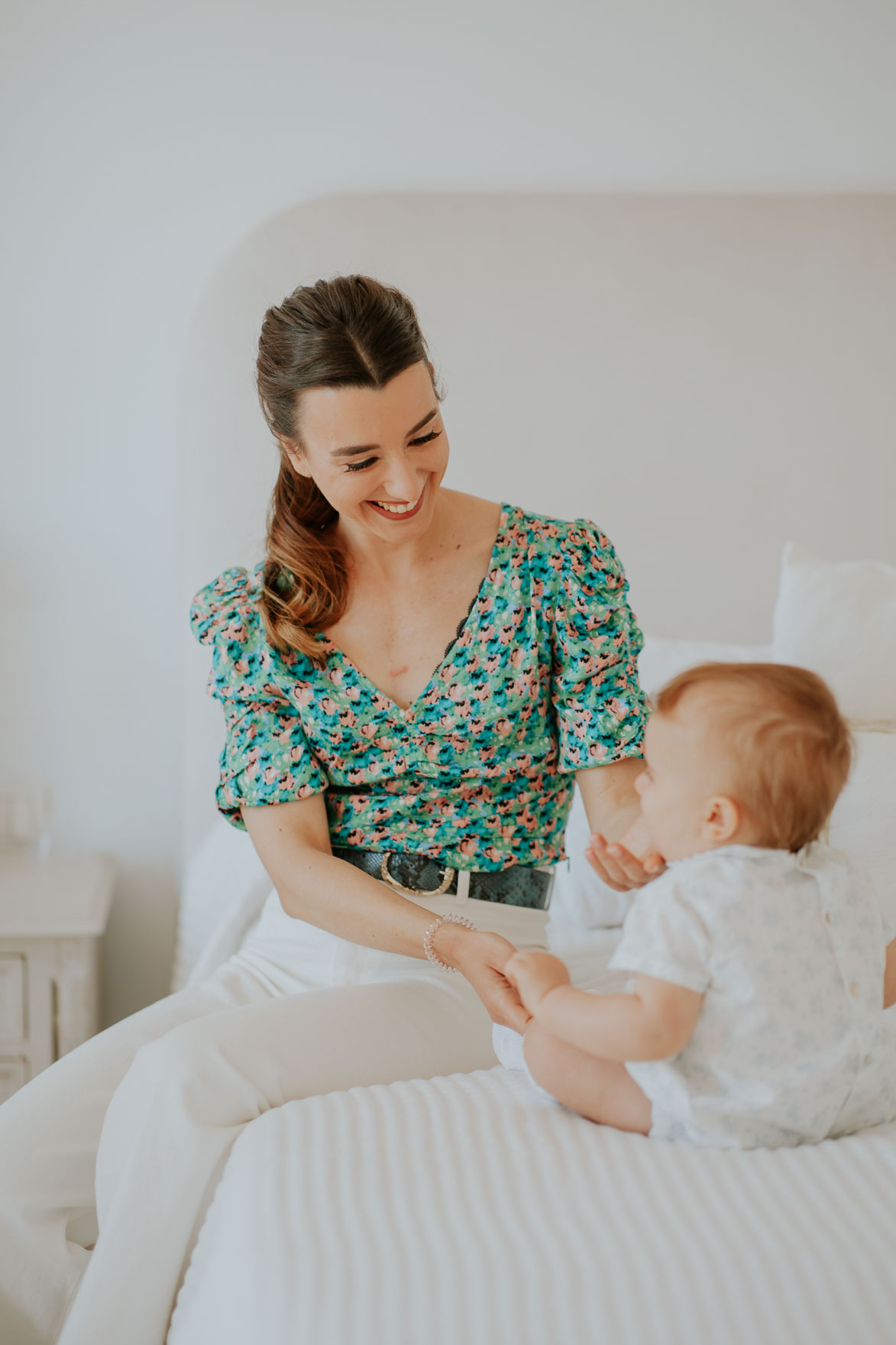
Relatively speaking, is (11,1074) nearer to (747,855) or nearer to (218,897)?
(218,897)

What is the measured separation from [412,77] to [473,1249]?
76.9 inches

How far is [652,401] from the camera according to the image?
2.09 meters

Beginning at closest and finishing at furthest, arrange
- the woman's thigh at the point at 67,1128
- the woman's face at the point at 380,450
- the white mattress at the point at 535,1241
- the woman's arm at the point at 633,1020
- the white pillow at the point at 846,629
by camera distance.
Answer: the white mattress at the point at 535,1241 < the woman's arm at the point at 633,1020 < the woman's thigh at the point at 67,1128 < the woman's face at the point at 380,450 < the white pillow at the point at 846,629

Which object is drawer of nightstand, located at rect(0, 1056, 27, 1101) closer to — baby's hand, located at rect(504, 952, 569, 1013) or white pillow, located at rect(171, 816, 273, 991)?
white pillow, located at rect(171, 816, 273, 991)

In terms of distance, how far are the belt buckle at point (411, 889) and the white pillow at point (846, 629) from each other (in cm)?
72

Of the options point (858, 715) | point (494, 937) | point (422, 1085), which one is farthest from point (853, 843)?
point (422, 1085)

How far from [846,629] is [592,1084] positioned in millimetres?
1000

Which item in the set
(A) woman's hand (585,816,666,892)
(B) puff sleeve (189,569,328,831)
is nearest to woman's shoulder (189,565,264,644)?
(B) puff sleeve (189,569,328,831)

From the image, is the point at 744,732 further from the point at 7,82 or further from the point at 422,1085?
the point at 7,82

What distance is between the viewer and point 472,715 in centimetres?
133

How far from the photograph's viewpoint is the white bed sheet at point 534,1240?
2.46 ft

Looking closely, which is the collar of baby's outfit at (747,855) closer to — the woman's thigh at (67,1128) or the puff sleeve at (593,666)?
the puff sleeve at (593,666)


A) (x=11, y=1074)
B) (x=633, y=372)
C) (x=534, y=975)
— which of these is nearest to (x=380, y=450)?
(x=534, y=975)

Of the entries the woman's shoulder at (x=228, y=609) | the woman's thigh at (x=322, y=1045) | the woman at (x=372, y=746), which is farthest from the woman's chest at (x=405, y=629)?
the woman's thigh at (x=322, y=1045)
